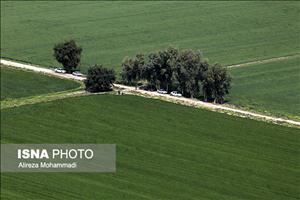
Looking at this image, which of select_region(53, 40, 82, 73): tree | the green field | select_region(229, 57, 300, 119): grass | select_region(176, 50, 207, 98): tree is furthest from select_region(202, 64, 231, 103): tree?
select_region(53, 40, 82, 73): tree

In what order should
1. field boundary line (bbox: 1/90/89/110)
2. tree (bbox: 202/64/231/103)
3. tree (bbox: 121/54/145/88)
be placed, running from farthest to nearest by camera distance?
tree (bbox: 121/54/145/88) < tree (bbox: 202/64/231/103) < field boundary line (bbox: 1/90/89/110)

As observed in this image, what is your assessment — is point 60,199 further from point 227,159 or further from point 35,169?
point 227,159

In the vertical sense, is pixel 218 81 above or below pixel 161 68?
below

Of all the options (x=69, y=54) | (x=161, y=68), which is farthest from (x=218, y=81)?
(x=69, y=54)

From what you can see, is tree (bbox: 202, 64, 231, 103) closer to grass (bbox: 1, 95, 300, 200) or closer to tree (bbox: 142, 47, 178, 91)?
tree (bbox: 142, 47, 178, 91)

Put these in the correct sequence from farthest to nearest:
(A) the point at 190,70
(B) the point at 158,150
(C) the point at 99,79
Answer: (C) the point at 99,79 < (A) the point at 190,70 < (B) the point at 158,150

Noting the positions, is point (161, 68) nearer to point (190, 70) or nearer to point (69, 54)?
point (190, 70)

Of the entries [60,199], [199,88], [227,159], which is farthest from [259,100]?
[60,199]
